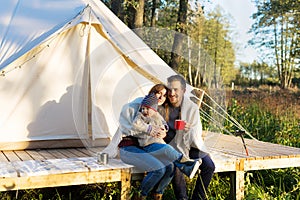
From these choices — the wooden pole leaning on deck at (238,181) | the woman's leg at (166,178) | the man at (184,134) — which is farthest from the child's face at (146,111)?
the wooden pole leaning on deck at (238,181)

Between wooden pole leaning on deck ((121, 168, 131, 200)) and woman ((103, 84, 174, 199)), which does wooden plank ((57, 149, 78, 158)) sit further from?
wooden pole leaning on deck ((121, 168, 131, 200))

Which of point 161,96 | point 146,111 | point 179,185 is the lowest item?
point 179,185

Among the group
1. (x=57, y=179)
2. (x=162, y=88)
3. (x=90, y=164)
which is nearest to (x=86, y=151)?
(x=90, y=164)

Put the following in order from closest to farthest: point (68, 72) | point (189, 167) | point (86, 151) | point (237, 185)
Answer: point (189, 167)
point (237, 185)
point (86, 151)
point (68, 72)

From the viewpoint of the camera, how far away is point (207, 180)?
2.95m

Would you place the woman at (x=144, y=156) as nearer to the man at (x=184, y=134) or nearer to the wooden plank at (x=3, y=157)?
the man at (x=184, y=134)

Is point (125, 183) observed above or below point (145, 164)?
below

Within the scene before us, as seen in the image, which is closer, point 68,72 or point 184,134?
point 184,134

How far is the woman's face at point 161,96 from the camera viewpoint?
285 cm

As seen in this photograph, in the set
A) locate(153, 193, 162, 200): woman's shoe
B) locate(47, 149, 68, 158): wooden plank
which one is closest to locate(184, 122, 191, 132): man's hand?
locate(153, 193, 162, 200): woman's shoe

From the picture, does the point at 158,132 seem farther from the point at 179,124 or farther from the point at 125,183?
the point at 125,183

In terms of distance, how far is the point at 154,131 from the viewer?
2859 millimetres

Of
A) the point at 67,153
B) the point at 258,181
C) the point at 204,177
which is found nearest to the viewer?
the point at 204,177

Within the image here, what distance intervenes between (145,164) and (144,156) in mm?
55
